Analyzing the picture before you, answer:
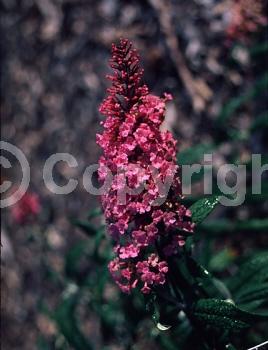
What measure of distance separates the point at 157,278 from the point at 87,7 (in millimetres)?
3060

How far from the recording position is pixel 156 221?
1.71m

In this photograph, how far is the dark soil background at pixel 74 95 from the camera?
371 cm

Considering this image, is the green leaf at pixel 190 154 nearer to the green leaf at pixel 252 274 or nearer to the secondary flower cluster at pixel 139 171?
the green leaf at pixel 252 274

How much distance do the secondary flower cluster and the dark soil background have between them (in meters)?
1.83

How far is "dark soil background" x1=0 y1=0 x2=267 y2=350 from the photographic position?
12.2 ft

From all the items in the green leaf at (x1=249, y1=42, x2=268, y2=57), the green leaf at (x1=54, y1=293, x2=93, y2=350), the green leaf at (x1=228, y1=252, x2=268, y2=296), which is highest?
the green leaf at (x1=249, y1=42, x2=268, y2=57)

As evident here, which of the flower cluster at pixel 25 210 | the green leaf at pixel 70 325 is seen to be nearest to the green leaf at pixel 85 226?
the green leaf at pixel 70 325

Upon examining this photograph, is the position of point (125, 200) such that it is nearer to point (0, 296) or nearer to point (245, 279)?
point (245, 279)

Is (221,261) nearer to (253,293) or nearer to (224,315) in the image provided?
(253,293)

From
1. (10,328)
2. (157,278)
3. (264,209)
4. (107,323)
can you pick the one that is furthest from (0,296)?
(157,278)

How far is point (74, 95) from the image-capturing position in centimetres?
422

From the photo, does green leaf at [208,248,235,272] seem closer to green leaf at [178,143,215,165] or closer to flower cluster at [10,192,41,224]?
green leaf at [178,143,215,165]

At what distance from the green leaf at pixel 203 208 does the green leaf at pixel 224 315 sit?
0.32 metres

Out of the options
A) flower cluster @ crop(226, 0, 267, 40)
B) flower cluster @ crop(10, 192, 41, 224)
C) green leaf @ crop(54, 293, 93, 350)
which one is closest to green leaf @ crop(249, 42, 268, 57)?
flower cluster @ crop(226, 0, 267, 40)
